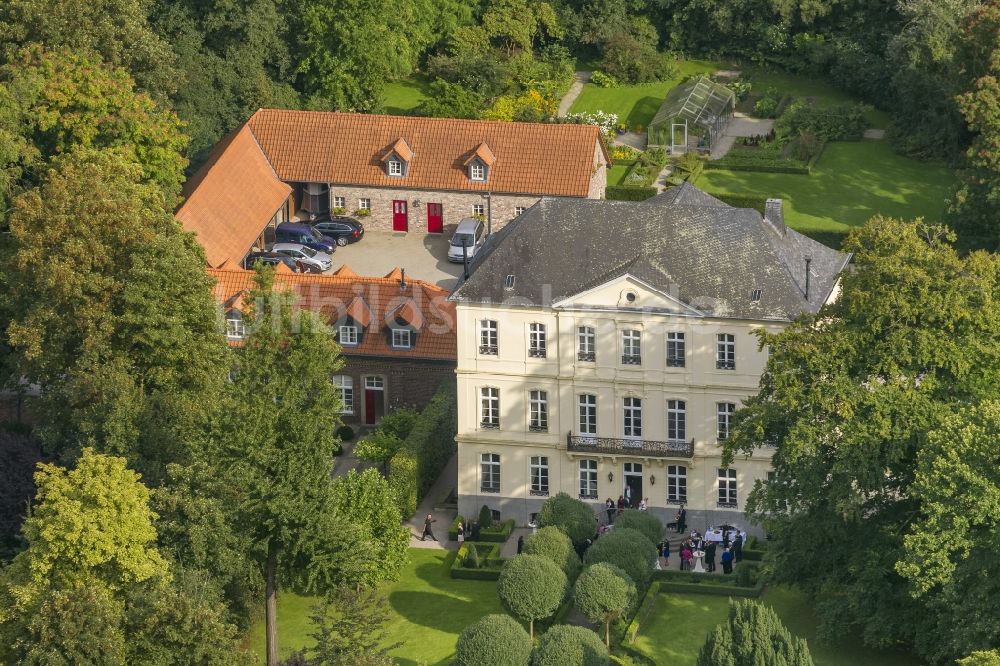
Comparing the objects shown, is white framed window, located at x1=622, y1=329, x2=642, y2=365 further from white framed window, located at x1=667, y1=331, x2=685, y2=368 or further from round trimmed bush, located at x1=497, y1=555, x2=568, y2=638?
round trimmed bush, located at x1=497, y1=555, x2=568, y2=638

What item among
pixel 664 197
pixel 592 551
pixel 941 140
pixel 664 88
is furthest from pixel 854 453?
pixel 664 88

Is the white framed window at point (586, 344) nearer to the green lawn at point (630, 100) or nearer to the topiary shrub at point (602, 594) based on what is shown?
the topiary shrub at point (602, 594)

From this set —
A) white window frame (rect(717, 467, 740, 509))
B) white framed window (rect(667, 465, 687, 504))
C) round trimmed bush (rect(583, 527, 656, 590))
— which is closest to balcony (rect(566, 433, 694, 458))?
white framed window (rect(667, 465, 687, 504))

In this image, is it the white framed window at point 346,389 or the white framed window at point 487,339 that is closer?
the white framed window at point 487,339

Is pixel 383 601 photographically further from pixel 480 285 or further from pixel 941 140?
pixel 941 140

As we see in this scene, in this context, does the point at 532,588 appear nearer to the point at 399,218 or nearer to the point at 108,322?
the point at 108,322

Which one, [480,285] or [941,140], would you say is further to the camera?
[941,140]

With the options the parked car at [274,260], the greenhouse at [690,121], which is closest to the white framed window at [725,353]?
the parked car at [274,260]

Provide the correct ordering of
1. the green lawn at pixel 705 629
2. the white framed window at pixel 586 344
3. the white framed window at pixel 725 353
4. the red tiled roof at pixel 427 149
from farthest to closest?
the red tiled roof at pixel 427 149
the white framed window at pixel 586 344
the white framed window at pixel 725 353
the green lawn at pixel 705 629
